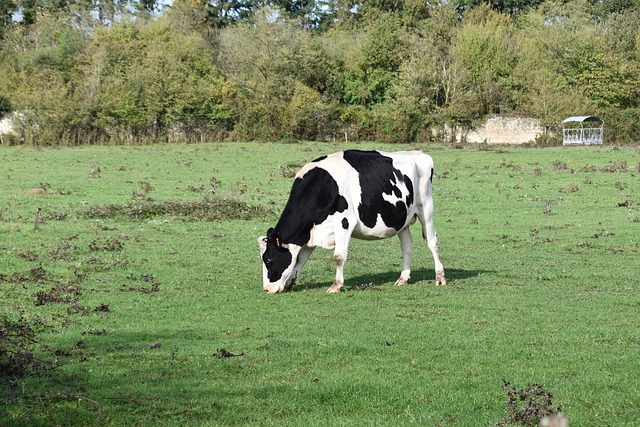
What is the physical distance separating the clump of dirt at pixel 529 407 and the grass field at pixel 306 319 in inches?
3.0

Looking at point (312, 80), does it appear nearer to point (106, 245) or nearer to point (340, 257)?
point (106, 245)

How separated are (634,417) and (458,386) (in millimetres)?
1792

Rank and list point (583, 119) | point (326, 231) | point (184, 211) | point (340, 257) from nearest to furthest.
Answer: point (340, 257)
point (326, 231)
point (184, 211)
point (583, 119)

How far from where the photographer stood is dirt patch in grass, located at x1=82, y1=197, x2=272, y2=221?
2498 centimetres

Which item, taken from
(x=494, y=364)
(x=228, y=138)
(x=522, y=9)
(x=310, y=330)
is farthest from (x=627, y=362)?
(x=522, y=9)

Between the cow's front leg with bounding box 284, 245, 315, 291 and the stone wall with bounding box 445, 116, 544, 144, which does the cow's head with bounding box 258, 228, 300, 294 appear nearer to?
the cow's front leg with bounding box 284, 245, 315, 291

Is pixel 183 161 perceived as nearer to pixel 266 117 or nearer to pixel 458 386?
pixel 266 117

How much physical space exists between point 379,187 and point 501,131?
56.1 metres

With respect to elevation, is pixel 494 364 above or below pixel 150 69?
below

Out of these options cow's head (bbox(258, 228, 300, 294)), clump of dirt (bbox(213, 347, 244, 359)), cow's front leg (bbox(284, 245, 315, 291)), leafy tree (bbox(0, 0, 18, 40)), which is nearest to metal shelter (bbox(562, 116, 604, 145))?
cow's front leg (bbox(284, 245, 315, 291))

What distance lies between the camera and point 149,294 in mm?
14398

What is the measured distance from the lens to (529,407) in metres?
7.48

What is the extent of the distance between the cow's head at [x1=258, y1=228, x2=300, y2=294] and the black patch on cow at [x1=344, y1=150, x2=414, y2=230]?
5.12 ft

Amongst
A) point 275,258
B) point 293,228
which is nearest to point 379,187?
Answer: point 293,228
